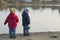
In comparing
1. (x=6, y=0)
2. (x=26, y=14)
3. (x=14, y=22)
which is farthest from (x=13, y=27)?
(x=6, y=0)

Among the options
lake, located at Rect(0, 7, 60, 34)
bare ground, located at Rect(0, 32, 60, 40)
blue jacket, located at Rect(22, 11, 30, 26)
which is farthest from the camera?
lake, located at Rect(0, 7, 60, 34)

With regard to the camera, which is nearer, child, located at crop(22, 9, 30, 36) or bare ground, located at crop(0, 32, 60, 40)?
bare ground, located at crop(0, 32, 60, 40)

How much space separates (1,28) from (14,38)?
3587 millimetres

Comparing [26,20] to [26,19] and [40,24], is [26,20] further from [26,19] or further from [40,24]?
[40,24]

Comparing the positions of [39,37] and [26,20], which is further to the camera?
[26,20]

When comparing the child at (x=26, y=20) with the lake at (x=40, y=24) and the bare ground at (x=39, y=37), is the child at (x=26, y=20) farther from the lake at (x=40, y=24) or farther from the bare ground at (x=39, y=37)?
the lake at (x=40, y=24)

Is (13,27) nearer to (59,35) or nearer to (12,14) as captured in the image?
(12,14)

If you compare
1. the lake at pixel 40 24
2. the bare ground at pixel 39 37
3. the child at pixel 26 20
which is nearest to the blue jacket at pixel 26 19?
the child at pixel 26 20

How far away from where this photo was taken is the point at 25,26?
37.4ft

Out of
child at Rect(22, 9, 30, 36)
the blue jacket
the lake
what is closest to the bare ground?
child at Rect(22, 9, 30, 36)

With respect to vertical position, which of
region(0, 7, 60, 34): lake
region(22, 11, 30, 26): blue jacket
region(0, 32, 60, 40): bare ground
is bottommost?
region(0, 32, 60, 40): bare ground

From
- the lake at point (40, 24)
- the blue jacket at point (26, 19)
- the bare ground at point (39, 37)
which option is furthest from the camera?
the lake at point (40, 24)

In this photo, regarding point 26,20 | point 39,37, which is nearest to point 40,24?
point 26,20

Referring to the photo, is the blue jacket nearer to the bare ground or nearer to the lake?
the bare ground
